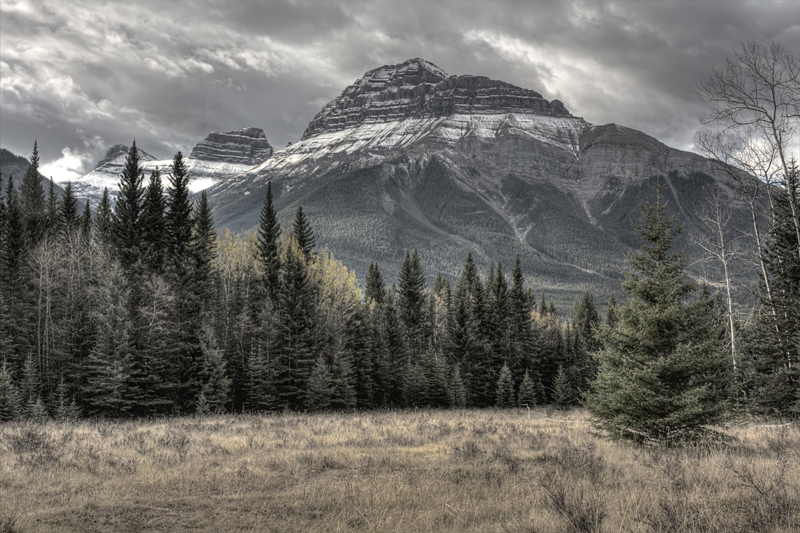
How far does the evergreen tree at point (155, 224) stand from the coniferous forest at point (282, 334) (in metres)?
0.15

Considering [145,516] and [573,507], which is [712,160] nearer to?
[573,507]

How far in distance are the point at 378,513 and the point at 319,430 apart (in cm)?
1144

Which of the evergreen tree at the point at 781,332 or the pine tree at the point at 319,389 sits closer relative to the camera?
the evergreen tree at the point at 781,332

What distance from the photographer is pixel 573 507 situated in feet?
20.3

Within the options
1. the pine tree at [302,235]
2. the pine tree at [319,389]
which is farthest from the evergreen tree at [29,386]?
the pine tree at [302,235]

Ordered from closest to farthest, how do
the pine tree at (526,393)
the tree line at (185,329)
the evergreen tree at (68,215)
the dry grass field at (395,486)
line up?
the dry grass field at (395,486), the tree line at (185,329), the pine tree at (526,393), the evergreen tree at (68,215)

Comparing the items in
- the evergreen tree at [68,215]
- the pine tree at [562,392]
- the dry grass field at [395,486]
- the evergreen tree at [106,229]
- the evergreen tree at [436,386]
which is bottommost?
the pine tree at [562,392]

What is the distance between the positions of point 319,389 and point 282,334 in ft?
21.1

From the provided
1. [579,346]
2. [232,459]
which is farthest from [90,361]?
[579,346]

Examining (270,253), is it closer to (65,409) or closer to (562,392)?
(65,409)

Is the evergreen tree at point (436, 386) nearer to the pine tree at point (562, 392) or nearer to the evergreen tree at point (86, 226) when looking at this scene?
the pine tree at point (562, 392)

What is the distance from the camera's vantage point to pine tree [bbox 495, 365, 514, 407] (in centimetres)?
4953

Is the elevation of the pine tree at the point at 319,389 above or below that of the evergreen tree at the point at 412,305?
below

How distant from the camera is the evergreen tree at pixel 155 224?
36.9m
